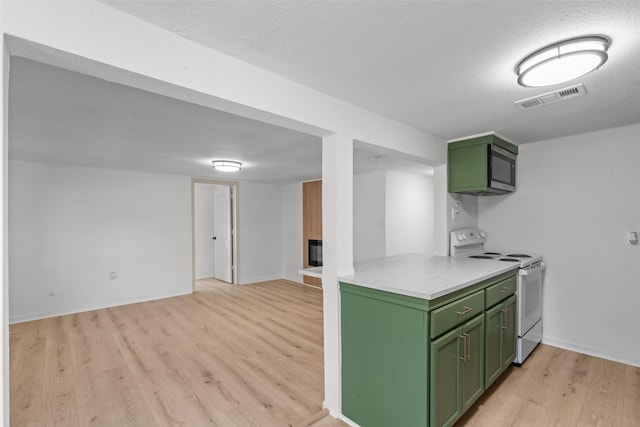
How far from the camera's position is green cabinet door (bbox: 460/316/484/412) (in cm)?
190

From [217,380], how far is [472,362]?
6.55 ft

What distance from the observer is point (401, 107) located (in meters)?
2.20

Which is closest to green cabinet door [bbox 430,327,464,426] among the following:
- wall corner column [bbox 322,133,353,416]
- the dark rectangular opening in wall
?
wall corner column [bbox 322,133,353,416]

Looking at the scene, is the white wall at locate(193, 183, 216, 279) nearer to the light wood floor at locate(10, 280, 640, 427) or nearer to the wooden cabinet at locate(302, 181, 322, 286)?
the wooden cabinet at locate(302, 181, 322, 286)

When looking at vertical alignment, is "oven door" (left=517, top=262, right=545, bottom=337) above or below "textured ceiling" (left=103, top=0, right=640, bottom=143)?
below

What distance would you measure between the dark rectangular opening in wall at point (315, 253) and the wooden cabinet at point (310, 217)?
8 cm

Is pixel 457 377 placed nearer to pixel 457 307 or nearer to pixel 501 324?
pixel 457 307

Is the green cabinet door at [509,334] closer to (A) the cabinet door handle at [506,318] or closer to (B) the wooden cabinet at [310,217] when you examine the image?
(A) the cabinet door handle at [506,318]

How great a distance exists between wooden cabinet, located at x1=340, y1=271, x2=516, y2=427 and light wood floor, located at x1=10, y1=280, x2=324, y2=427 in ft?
1.75

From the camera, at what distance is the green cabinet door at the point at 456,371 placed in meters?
1.64

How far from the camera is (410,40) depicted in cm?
137

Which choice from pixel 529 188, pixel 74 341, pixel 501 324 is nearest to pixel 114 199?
pixel 74 341

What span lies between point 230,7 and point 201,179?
4904mm

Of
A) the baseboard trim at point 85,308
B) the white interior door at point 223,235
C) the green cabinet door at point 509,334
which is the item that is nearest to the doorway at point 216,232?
the white interior door at point 223,235
